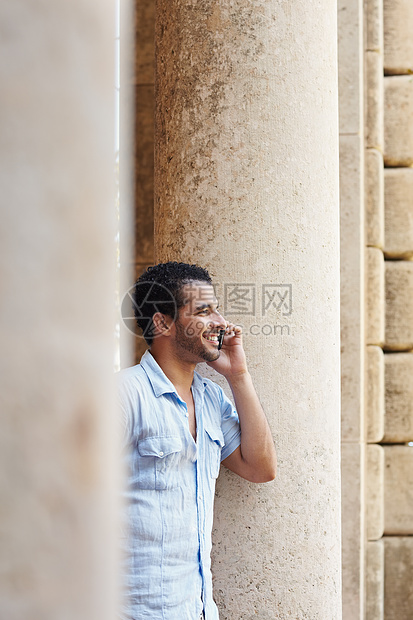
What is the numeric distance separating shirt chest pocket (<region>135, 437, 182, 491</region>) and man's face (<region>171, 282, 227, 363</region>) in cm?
38

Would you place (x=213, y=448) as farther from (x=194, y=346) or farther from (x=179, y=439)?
(x=194, y=346)

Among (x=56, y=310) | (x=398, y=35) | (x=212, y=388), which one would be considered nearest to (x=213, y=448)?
(x=212, y=388)

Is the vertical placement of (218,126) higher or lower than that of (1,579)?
higher

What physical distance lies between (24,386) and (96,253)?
117 mm

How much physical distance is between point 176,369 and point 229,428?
355mm

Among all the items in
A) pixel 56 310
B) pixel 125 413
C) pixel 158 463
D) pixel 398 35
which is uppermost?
pixel 398 35

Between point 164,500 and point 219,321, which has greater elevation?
point 219,321

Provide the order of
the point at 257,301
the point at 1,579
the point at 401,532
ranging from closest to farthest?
the point at 1,579
the point at 257,301
the point at 401,532

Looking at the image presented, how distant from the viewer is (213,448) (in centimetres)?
291

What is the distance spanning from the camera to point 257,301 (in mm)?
3117

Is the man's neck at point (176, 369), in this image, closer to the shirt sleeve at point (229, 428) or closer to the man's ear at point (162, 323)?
the man's ear at point (162, 323)

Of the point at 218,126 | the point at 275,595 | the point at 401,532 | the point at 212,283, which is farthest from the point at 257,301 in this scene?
the point at 401,532

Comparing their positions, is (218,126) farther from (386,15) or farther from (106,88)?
(386,15)

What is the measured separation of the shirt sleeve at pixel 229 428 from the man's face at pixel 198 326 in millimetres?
272
